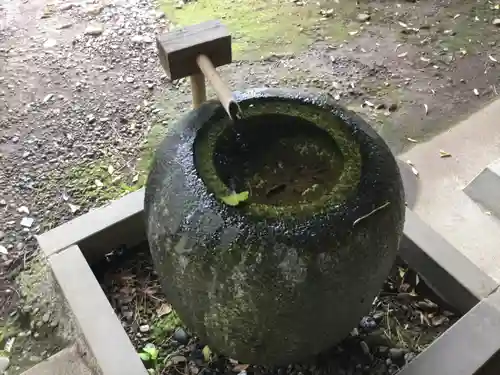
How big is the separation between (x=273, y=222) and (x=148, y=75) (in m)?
2.13

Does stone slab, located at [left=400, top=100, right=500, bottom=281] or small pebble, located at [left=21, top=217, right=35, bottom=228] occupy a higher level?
small pebble, located at [left=21, top=217, right=35, bottom=228]

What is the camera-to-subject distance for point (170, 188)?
1.58 metres

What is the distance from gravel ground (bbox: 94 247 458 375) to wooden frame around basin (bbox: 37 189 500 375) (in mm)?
71

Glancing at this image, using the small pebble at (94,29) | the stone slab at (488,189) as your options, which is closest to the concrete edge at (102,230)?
the stone slab at (488,189)

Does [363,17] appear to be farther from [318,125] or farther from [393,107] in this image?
[318,125]

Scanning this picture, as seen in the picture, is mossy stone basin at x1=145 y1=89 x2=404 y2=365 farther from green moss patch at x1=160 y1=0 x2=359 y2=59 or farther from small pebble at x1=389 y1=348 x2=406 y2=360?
green moss patch at x1=160 y1=0 x2=359 y2=59

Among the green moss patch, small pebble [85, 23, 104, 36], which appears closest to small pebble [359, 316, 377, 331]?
the green moss patch

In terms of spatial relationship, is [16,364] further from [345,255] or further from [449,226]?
[449,226]

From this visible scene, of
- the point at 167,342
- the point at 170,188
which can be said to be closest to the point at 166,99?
the point at 167,342

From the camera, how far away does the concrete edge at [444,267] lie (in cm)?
206

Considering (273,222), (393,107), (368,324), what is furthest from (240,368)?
(393,107)

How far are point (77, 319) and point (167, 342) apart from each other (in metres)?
0.34

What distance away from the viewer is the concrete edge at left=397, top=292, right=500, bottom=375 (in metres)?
1.81

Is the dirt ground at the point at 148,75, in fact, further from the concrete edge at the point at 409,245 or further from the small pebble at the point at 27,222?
the concrete edge at the point at 409,245
